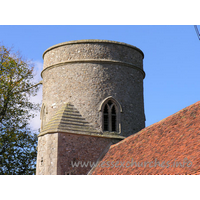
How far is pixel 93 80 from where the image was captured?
701 inches

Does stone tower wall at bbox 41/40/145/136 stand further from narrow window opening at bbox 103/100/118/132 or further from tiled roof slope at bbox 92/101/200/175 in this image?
tiled roof slope at bbox 92/101/200/175

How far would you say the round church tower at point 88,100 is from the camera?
16.7m

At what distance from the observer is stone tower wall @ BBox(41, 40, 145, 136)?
17.7 m

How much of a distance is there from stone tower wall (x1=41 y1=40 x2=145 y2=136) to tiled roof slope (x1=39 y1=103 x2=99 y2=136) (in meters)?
0.25

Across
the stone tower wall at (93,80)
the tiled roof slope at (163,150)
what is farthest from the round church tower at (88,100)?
the tiled roof slope at (163,150)

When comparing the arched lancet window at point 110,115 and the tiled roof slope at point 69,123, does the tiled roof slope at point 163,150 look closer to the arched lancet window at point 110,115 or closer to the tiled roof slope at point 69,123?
the arched lancet window at point 110,115

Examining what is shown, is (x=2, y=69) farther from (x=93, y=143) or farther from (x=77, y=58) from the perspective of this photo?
(x=93, y=143)

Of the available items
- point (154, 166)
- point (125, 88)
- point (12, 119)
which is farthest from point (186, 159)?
point (12, 119)

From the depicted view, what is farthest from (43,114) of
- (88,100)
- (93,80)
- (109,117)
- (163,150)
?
(163,150)

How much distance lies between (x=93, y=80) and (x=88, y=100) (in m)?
0.97

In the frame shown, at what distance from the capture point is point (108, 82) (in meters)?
18.0

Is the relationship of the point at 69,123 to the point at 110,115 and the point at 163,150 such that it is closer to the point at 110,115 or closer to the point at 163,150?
the point at 110,115

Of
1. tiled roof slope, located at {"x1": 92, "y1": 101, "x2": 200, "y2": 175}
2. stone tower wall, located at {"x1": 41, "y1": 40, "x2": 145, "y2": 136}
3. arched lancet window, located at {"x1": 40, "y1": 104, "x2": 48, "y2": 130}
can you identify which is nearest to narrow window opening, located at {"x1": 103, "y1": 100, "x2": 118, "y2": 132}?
stone tower wall, located at {"x1": 41, "y1": 40, "x2": 145, "y2": 136}

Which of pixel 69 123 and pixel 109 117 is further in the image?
pixel 109 117
